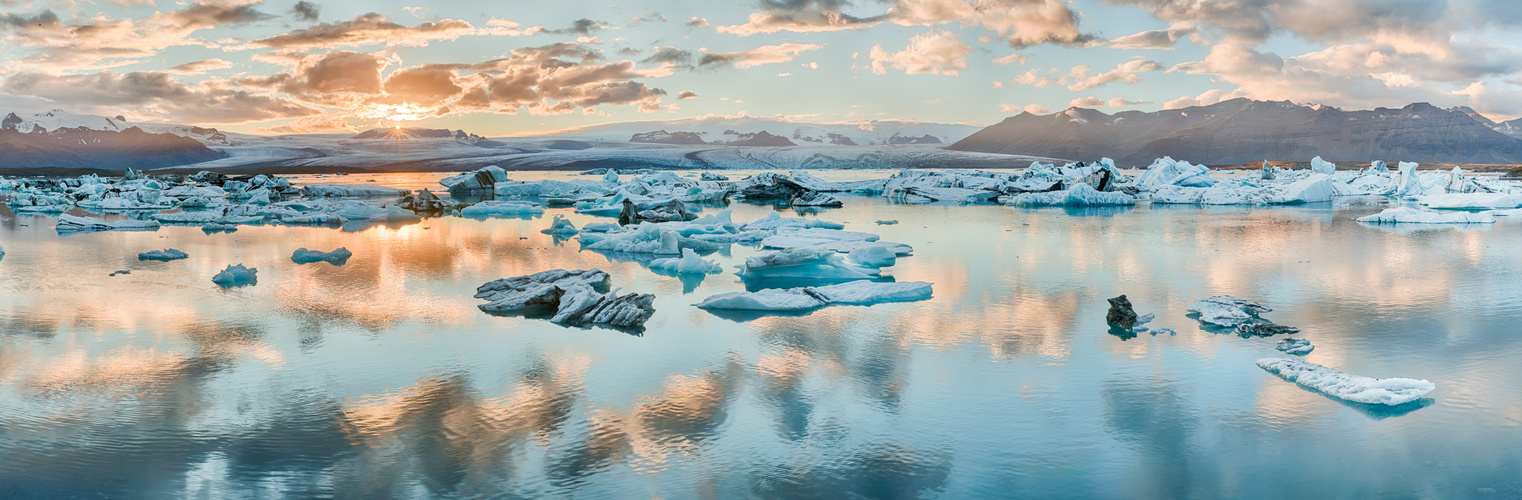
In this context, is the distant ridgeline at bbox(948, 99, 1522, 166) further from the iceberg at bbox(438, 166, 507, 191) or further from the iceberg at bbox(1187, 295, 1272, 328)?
the iceberg at bbox(1187, 295, 1272, 328)

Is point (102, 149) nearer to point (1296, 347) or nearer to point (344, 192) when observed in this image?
point (344, 192)

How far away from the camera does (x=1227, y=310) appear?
5.76 m

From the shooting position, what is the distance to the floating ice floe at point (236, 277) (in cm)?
769

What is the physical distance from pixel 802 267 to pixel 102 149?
128496 millimetres

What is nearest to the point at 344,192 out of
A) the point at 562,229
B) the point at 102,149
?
the point at 562,229

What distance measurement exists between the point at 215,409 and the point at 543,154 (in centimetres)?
8545

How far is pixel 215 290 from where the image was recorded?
7.33 m

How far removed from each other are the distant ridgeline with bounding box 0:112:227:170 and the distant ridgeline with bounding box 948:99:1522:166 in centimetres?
11228

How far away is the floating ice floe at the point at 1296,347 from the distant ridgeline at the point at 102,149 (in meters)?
113

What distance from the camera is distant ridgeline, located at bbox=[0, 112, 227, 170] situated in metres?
97.2

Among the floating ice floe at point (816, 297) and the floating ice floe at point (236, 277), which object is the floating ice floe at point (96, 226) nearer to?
the floating ice floe at point (236, 277)

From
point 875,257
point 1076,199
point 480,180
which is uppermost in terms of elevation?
point 480,180

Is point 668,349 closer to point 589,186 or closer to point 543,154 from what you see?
point 589,186

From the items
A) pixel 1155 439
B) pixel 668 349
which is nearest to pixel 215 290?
pixel 668 349
